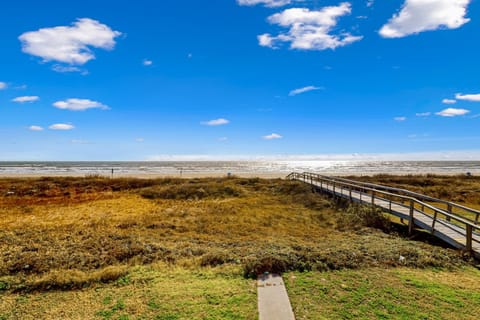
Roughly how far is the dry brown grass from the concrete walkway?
458 millimetres

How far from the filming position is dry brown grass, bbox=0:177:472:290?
247 inches

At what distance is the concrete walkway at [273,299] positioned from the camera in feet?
14.1

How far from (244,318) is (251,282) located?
4.30ft

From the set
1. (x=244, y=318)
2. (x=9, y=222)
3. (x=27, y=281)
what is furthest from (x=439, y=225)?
(x=9, y=222)

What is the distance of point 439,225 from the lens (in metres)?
8.78

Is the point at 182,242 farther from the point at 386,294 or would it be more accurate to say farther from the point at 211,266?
the point at 386,294

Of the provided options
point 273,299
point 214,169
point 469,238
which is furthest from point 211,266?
point 214,169

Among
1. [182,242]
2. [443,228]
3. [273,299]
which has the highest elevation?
[443,228]

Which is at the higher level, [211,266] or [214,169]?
[214,169]

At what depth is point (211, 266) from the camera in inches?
256

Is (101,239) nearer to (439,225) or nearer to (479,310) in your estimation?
(479,310)

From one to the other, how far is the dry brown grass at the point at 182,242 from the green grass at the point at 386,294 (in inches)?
20.0

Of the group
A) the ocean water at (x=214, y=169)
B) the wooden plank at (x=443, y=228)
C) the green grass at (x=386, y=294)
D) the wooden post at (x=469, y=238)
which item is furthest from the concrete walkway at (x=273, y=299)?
the ocean water at (x=214, y=169)

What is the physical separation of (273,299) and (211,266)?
211cm
